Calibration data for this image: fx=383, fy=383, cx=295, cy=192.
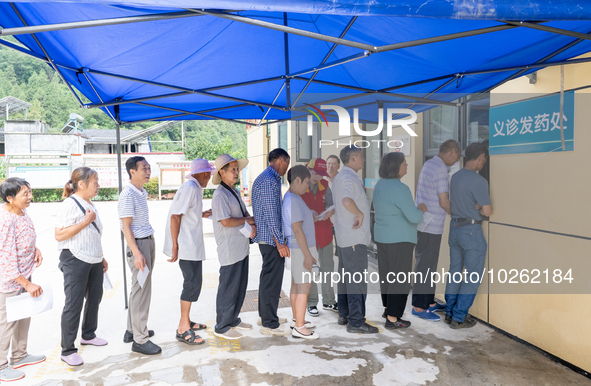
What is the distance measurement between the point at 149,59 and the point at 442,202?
3.12 m

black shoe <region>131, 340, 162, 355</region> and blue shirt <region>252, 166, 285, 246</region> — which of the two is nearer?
black shoe <region>131, 340, 162, 355</region>

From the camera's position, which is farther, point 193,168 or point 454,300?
point 454,300

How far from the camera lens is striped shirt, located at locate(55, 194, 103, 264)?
124 inches

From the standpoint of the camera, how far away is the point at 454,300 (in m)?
4.02

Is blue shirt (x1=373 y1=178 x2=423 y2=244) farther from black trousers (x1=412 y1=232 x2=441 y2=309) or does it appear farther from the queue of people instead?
black trousers (x1=412 y1=232 x2=441 y2=309)

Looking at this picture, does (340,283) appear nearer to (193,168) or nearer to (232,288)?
(232,288)

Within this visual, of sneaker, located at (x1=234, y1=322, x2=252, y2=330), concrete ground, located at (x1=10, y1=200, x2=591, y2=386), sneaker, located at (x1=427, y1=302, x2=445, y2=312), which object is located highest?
sneaker, located at (x1=427, y1=302, x2=445, y2=312)

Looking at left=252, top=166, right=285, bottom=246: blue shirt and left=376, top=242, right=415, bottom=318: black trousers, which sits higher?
left=252, top=166, right=285, bottom=246: blue shirt

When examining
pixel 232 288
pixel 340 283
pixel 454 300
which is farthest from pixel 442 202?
pixel 232 288

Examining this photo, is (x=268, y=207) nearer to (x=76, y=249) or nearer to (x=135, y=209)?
(x=135, y=209)

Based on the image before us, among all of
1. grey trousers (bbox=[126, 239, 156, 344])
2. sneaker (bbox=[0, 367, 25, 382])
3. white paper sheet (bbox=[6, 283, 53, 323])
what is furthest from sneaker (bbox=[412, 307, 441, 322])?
sneaker (bbox=[0, 367, 25, 382])

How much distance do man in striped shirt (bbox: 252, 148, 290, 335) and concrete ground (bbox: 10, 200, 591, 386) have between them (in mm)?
234

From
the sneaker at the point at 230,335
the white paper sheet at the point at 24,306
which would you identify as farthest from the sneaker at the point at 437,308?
the white paper sheet at the point at 24,306

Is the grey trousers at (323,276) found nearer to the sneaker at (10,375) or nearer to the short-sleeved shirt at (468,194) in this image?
the short-sleeved shirt at (468,194)
